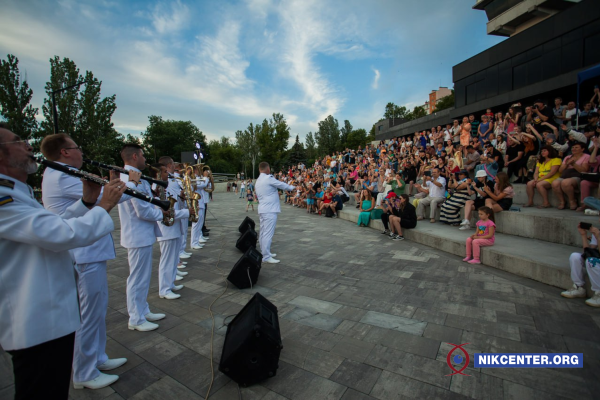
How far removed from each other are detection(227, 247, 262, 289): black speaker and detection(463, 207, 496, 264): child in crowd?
4.47 metres

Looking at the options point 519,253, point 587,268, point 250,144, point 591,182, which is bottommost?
point 519,253

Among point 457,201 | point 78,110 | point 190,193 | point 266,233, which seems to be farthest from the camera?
point 78,110

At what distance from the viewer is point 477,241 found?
19.2 ft

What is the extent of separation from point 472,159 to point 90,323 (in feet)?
36.0

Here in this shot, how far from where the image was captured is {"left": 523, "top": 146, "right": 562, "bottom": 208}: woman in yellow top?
7.09m

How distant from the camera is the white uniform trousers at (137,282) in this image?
11.5ft

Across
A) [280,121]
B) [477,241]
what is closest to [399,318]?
[477,241]

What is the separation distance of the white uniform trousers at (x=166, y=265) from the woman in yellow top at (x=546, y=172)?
29.2ft

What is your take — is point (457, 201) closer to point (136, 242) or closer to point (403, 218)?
point (403, 218)

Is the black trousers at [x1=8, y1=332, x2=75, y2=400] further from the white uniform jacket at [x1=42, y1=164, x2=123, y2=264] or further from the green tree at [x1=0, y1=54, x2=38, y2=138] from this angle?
the green tree at [x1=0, y1=54, x2=38, y2=138]

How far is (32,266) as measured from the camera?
65.2 inches

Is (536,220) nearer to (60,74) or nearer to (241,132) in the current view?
(60,74)

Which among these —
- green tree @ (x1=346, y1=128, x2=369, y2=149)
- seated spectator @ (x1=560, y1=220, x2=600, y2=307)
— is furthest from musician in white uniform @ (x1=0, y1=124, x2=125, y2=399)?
green tree @ (x1=346, y1=128, x2=369, y2=149)

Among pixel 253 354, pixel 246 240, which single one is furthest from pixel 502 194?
pixel 253 354
